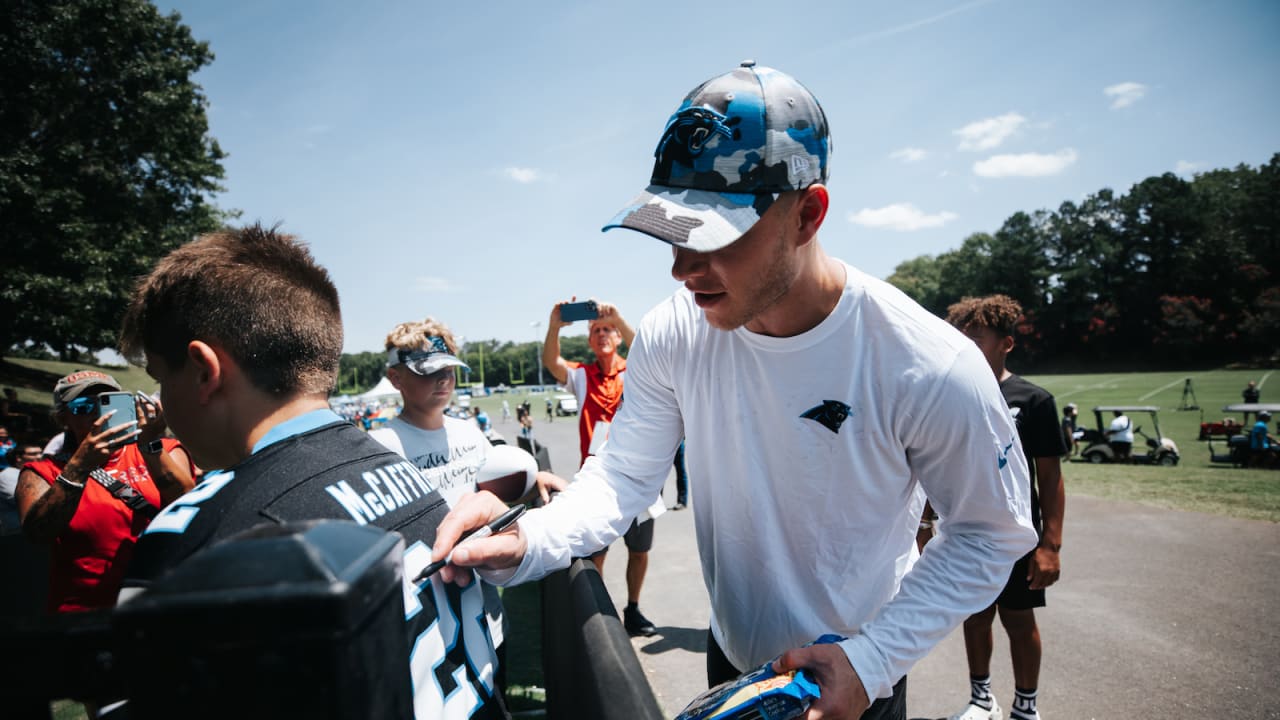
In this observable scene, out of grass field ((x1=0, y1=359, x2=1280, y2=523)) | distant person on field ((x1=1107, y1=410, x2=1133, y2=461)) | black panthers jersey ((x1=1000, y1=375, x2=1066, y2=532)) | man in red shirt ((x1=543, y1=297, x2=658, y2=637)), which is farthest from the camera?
distant person on field ((x1=1107, y1=410, x2=1133, y2=461))

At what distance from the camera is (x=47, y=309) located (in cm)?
1526

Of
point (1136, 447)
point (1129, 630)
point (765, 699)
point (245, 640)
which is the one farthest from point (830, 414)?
point (1136, 447)

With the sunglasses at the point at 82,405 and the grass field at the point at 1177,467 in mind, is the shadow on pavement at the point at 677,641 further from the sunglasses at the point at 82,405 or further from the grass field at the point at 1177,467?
the grass field at the point at 1177,467

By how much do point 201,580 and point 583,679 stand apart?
1.40 m

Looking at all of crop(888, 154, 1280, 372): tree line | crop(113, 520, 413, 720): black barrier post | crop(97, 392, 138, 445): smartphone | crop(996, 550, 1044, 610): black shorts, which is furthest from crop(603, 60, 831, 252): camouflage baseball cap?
crop(888, 154, 1280, 372): tree line

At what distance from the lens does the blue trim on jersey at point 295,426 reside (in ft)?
4.44

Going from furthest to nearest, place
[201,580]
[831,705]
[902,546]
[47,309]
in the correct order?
[47,309] < [902,546] < [831,705] < [201,580]

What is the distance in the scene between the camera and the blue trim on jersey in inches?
53.2

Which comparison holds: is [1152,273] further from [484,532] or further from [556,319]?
[484,532]

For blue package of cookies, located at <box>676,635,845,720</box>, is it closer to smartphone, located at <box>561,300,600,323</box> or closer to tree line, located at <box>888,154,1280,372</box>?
smartphone, located at <box>561,300,600,323</box>

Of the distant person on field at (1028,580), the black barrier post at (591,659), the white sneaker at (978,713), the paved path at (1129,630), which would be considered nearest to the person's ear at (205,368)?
the black barrier post at (591,659)

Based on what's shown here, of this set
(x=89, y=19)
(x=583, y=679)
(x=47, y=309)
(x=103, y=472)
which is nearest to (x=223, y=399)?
(x=583, y=679)

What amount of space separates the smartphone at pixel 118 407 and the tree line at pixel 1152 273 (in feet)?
220

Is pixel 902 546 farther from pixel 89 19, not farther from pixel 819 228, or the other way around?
pixel 89 19
